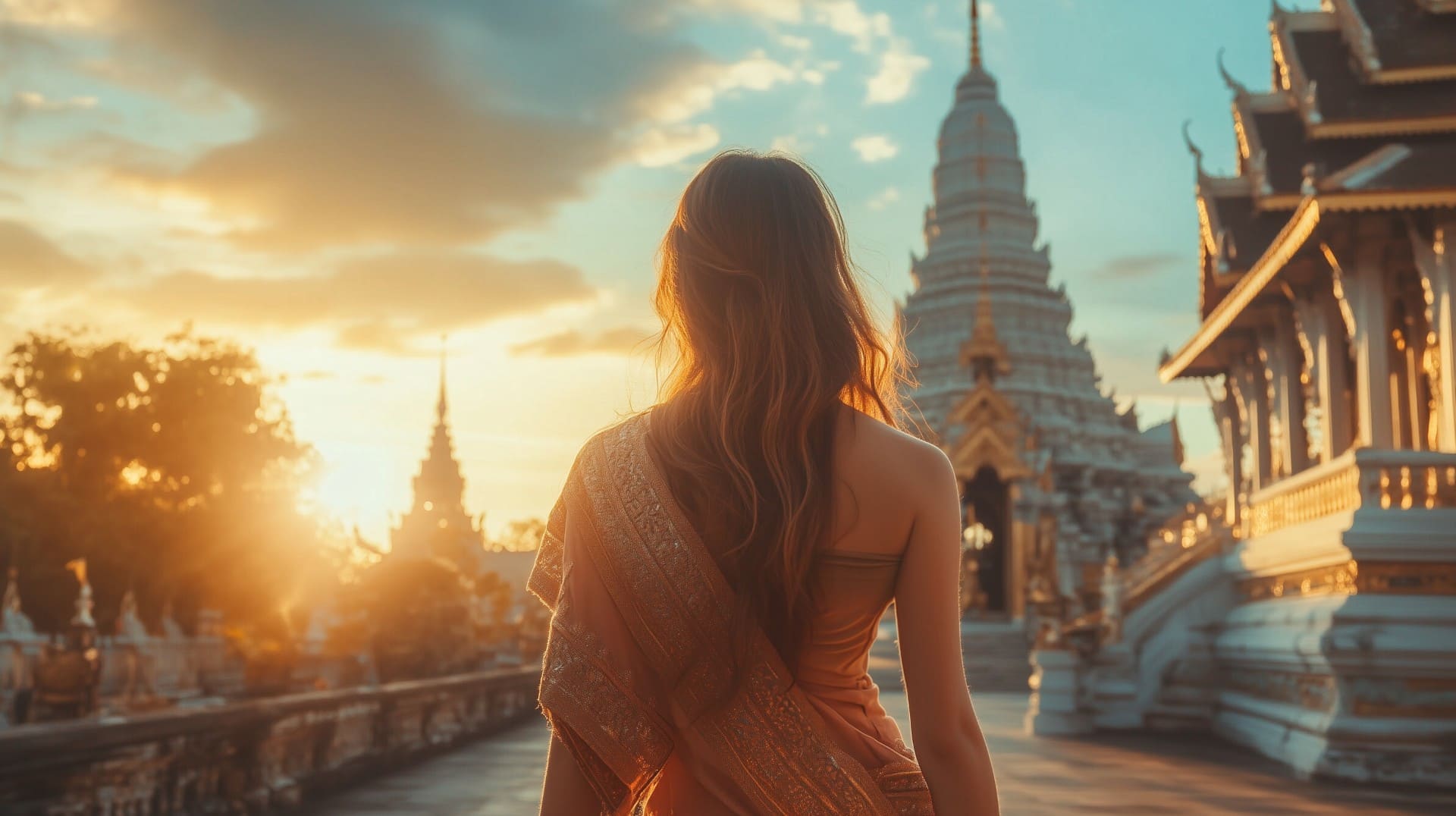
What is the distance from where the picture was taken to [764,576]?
1.83 m

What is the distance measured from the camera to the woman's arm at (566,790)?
1919mm

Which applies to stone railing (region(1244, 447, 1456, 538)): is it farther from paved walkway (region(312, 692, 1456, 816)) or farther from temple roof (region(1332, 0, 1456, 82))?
temple roof (region(1332, 0, 1456, 82))

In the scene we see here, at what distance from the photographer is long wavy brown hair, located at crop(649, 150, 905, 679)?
6.02 ft

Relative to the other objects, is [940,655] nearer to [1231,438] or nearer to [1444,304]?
[1444,304]

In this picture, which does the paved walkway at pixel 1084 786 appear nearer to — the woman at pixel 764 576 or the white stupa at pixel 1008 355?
the woman at pixel 764 576

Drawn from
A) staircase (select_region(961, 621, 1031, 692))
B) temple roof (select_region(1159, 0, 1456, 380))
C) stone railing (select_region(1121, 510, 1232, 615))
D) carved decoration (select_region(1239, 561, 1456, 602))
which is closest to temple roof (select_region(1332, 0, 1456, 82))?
temple roof (select_region(1159, 0, 1456, 380))

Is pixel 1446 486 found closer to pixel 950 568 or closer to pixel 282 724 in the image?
pixel 282 724

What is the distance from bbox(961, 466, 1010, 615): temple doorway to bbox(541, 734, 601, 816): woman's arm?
34.2 meters

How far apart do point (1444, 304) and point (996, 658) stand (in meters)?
15.7

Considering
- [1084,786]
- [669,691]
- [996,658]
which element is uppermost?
[669,691]

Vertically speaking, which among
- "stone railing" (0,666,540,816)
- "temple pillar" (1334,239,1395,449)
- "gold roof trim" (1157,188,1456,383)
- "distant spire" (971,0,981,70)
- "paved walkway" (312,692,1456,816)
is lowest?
"paved walkway" (312,692,1456,816)

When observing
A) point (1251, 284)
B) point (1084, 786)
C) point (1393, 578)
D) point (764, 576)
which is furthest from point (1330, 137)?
point (764, 576)

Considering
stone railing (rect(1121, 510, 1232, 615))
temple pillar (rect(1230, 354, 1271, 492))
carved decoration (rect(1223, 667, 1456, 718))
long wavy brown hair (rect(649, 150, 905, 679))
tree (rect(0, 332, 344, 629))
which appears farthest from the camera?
tree (rect(0, 332, 344, 629))

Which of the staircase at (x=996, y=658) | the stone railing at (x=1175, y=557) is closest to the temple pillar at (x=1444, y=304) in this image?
the stone railing at (x=1175, y=557)
